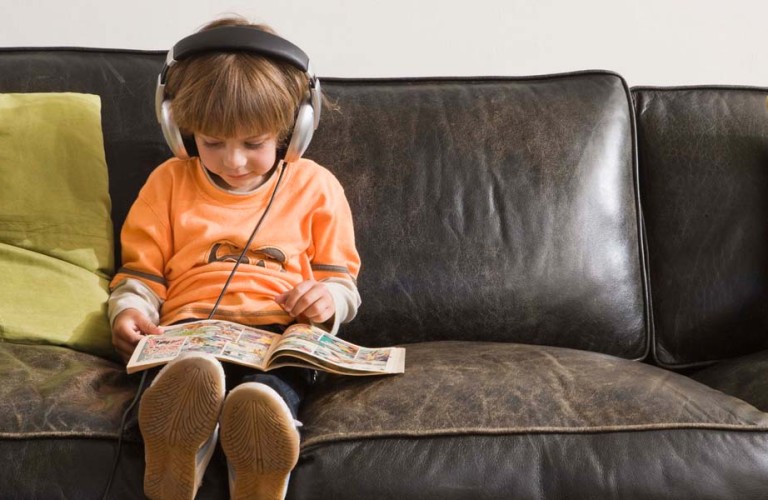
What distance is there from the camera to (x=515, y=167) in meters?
1.86

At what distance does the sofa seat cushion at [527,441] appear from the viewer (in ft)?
4.07

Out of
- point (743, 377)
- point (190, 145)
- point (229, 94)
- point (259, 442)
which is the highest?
point (229, 94)

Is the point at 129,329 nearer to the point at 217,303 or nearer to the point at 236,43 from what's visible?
the point at 217,303

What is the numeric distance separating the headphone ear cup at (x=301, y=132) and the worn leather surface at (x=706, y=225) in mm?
748

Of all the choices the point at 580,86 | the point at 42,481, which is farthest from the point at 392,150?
the point at 42,481

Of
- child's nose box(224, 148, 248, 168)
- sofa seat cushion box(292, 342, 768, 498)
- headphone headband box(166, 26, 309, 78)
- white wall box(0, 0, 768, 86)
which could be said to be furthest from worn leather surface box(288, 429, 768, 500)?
white wall box(0, 0, 768, 86)

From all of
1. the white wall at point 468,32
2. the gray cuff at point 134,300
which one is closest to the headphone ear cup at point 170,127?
the gray cuff at point 134,300

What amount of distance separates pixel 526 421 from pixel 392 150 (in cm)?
71

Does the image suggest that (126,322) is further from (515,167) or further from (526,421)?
(515,167)

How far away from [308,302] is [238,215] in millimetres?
223

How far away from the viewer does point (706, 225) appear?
188 cm

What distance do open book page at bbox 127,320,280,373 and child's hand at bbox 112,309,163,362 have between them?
65 millimetres

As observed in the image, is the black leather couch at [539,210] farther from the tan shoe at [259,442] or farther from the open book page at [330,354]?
the tan shoe at [259,442]

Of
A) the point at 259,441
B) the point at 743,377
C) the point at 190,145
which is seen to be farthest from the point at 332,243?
the point at 743,377
